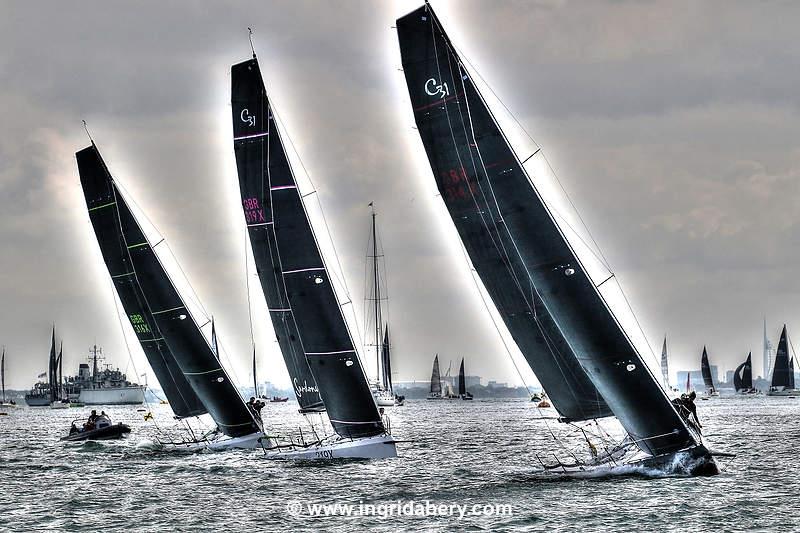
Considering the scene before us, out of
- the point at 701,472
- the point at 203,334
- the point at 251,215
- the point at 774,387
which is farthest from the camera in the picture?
the point at 774,387

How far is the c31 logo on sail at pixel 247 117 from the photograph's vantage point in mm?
45031

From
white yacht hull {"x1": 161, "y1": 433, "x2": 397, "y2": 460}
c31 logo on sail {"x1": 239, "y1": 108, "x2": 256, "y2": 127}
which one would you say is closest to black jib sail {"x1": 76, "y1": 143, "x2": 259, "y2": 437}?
white yacht hull {"x1": 161, "y1": 433, "x2": 397, "y2": 460}

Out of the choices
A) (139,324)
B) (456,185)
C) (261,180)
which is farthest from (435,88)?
(139,324)

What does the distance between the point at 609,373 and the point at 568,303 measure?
219 centimetres

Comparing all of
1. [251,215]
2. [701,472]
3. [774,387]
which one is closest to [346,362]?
[251,215]

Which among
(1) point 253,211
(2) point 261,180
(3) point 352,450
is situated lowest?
(3) point 352,450

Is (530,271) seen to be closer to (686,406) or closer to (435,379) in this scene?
(686,406)

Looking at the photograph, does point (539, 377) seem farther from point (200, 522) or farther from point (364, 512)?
point (200, 522)

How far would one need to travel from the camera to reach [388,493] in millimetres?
33688

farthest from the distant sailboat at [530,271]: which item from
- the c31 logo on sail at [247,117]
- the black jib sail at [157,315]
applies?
the black jib sail at [157,315]

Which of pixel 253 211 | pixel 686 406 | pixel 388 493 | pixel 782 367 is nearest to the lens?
pixel 686 406

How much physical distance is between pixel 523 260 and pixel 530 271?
36 centimetres

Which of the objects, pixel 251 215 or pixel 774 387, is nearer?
pixel 251 215

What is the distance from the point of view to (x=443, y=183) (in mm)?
33438
